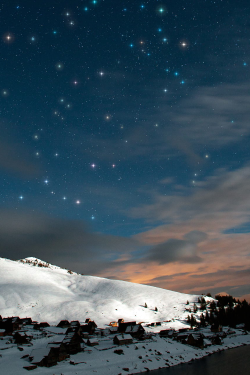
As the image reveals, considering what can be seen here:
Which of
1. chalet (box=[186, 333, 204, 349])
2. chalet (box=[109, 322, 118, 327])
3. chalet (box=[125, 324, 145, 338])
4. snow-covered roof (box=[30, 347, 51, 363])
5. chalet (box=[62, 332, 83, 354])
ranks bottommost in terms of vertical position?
chalet (box=[186, 333, 204, 349])

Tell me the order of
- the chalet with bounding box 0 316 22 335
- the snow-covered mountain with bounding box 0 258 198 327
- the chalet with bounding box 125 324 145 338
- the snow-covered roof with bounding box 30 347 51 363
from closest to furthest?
the snow-covered roof with bounding box 30 347 51 363
the chalet with bounding box 0 316 22 335
the chalet with bounding box 125 324 145 338
the snow-covered mountain with bounding box 0 258 198 327

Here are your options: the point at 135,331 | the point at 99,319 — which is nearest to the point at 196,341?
the point at 135,331

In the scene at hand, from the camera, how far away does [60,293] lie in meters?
164

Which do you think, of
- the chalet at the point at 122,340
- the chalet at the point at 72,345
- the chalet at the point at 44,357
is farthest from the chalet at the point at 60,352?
the chalet at the point at 122,340

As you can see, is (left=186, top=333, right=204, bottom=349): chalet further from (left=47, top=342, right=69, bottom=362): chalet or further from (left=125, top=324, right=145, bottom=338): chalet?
(left=47, top=342, right=69, bottom=362): chalet

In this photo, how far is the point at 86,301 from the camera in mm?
144500

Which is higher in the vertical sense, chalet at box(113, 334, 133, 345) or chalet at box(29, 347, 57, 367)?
chalet at box(29, 347, 57, 367)

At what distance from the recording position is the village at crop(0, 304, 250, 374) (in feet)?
179

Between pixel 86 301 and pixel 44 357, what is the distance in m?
97.7

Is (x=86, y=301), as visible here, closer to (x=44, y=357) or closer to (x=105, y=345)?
(x=105, y=345)

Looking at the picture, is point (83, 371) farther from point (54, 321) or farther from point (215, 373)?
point (54, 321)

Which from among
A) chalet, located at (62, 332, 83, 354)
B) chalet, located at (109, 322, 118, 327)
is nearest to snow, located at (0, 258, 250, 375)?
chalet, located at (62, 332, 83, 354)

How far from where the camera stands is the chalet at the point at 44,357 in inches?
1991

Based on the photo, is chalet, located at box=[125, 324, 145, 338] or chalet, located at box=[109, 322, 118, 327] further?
chalet, located at box=[109, 322, 118, 327]
